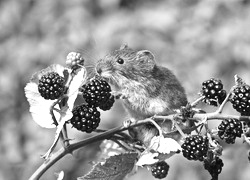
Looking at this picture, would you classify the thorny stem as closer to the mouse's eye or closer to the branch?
the branch

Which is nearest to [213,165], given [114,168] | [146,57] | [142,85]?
[114,168]

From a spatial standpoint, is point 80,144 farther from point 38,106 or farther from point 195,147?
point 195,147

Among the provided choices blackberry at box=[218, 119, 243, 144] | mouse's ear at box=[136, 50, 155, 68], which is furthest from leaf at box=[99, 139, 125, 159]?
mouse's ear at box=[136, 50, 155, 68]

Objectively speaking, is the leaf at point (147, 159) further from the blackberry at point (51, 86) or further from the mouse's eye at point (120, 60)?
the mouse's eye at point (120, 60)

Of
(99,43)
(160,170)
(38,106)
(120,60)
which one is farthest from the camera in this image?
(99,43)

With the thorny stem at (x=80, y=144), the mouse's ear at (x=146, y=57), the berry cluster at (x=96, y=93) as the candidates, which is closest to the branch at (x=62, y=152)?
the thorny stem at (x=80, y=144)

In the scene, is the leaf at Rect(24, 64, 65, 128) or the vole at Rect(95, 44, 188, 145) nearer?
the leaf at Rect(24, 64, 65, 128)
